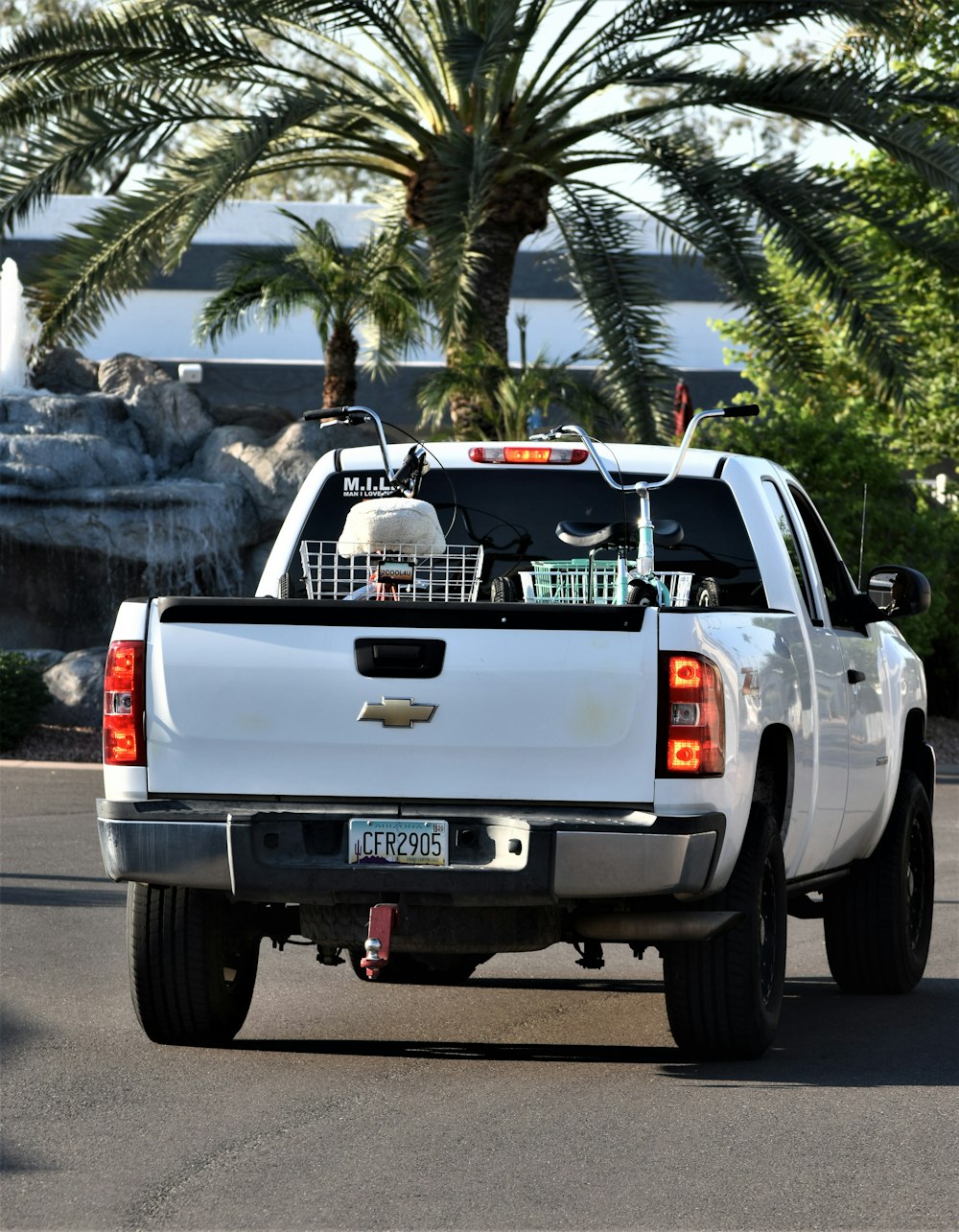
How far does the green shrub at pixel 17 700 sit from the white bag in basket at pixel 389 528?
12.3 meters

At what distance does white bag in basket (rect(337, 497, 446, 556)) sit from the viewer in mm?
7133

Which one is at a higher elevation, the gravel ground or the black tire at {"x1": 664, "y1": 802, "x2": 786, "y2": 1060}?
the black tire at {"x1": 664, "y1": 802, "x2": 786, "y2": 1060}

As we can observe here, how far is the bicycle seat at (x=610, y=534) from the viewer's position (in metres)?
7.43

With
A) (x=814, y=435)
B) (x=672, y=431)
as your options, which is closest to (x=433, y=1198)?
(x=672, y=431)

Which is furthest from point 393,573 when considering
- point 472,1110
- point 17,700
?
point 17,700

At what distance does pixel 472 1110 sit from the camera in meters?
6.20

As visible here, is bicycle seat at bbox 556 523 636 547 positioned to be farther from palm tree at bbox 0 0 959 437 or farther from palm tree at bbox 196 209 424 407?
palm tree at bbox 196 209 424 407

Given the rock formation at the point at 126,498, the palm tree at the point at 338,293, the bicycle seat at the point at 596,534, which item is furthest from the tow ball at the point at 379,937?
the rock formation at the point at 126,498

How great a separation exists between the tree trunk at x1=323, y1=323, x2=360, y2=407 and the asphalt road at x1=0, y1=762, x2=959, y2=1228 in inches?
601

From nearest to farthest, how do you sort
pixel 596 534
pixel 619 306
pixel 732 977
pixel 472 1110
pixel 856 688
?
pixel 472 1110, pixel 732 977, pixel 596 534, pixel 856 688, pixel 619 306

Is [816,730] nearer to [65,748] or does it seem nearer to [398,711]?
[398,711]

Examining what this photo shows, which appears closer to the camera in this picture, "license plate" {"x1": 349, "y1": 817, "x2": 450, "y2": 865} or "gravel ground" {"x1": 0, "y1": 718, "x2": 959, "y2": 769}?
"license plate" {"x1": 349, "y1": 817, "x2": 450, "y2": 865}

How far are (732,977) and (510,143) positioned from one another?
14.5 metres

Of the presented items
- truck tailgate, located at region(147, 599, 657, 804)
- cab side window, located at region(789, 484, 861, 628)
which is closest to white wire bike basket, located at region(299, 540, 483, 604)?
truck tailgate, located at region(147, 599, 657, 804)
